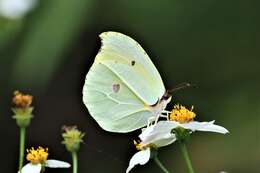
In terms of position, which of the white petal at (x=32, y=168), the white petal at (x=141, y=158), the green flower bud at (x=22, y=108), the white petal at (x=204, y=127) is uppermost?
the green flower bud at (x=22, y=108)

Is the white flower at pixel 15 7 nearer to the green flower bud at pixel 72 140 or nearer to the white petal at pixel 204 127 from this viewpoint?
the green flower bud at pixel 72 140

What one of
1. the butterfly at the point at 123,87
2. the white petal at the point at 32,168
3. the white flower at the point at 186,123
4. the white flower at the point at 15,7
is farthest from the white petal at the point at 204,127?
the white flower at the point at 15,7

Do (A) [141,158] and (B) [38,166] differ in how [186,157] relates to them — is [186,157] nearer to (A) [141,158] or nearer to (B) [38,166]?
(A) [141,158]

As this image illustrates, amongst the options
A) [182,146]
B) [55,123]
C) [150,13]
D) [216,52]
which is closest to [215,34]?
[216,52]

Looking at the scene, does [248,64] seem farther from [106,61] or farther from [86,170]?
[106,61]

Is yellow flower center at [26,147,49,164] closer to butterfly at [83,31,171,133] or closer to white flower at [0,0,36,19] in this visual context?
butterfly at [83,31,171,133]

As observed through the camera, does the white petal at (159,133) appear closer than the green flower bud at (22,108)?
Yes

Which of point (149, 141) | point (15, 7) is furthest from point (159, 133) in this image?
point (15, 7)
